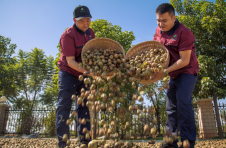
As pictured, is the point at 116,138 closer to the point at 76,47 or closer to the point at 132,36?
the point at 76,47

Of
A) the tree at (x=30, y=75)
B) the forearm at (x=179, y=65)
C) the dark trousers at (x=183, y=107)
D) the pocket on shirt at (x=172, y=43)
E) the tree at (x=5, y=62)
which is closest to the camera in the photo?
the dark trousers at (x=183, y=107)

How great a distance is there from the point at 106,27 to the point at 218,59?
5702mm

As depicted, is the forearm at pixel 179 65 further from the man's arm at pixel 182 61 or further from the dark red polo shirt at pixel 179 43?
the dark red polo shirt at pixel 179 43

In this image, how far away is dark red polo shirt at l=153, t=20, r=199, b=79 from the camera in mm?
2089

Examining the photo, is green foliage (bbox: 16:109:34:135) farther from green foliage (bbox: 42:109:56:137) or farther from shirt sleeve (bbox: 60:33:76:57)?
shirt sleeve (bbox: 60:33:76:57)

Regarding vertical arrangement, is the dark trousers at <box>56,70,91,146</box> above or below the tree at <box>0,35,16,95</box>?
below

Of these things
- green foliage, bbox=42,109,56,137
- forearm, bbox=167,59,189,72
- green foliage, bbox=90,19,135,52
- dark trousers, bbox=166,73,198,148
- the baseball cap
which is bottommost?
green foliage, bbox=42,109,56,137

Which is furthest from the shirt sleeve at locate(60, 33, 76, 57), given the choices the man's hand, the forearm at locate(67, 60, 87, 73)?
the man's hand

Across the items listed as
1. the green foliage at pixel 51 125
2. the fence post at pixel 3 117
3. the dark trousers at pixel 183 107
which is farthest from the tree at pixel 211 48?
the fence post at pixel 3 117

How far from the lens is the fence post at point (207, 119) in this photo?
6961 mm

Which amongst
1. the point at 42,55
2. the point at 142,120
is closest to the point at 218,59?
the point at 142,120

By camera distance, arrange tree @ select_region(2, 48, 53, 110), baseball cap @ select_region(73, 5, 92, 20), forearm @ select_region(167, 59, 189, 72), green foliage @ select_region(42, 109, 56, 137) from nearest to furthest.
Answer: forearm @ select_region(167, 59, 189, 72), baseball cap @ select_region(73, 5, 92, 20), green foliage @ select_region(42, 109, 56, 137), tree @ select_region(2, 48, 53, 110)

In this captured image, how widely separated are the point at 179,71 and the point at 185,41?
38cm

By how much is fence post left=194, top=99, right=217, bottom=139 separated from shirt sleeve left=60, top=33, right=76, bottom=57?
6.68 meters
